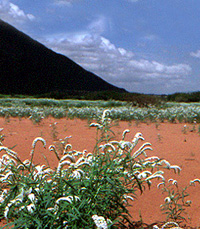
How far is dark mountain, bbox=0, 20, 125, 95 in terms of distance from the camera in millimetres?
38250

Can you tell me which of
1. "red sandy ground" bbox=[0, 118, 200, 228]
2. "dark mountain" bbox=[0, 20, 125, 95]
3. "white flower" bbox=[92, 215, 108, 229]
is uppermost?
"dark mountain" bbox=[0, 20, 125, 95]

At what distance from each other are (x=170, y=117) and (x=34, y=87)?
29657 mm

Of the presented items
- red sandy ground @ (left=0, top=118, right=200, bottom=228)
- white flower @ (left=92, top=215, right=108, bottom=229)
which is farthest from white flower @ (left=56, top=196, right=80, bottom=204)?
red sandy ground @ (left=0, top=118, right=200, bottom=228)

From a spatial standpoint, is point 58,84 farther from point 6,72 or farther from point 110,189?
point 110,189

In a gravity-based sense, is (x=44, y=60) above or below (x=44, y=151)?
above

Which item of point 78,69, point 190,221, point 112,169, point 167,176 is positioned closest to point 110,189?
point 112,169

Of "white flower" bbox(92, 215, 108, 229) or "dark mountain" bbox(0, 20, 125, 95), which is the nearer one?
"white flower" bbox(92, 215, 108, 229)

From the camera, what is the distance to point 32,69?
129ft

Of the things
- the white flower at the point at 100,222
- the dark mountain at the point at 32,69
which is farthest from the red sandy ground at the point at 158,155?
the dark mountain at the point at 32,69

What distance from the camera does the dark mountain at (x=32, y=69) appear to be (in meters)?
38.2

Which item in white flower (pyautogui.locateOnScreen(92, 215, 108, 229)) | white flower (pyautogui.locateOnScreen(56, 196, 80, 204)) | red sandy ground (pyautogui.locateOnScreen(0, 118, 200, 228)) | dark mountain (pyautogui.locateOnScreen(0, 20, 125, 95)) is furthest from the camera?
dark mountain (pyautogui.locateOnScreen(0, 20, 125, 95))

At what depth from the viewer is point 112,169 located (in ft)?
7.05

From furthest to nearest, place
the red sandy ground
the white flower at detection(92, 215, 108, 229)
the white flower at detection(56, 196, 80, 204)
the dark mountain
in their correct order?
the dark mountain < the red sandy ground < the white flower at detection(56, 196, 80, 204) < the white flower at detection(92, 215, 108, 229)

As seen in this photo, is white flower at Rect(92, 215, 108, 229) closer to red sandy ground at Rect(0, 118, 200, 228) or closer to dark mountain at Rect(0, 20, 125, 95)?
red sandy ground at Rect(0, 118, 200, 228)
